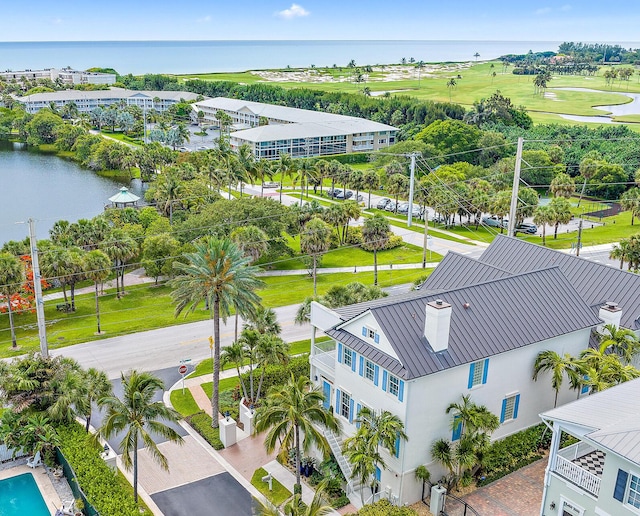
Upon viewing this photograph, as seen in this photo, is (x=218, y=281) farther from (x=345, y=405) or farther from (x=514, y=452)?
(x=514, y=452)

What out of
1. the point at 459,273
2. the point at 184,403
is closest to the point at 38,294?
the point at 184,403

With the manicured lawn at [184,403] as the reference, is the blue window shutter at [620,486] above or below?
above

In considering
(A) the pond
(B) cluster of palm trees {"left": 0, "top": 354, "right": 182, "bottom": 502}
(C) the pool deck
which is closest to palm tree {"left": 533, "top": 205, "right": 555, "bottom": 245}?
(B) cluster of palm trees {"left": 0, "top": 354, "right": 182, "bottom": 502}

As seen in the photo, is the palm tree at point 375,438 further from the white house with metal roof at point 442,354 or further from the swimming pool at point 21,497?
the swimming pool at point 21,497

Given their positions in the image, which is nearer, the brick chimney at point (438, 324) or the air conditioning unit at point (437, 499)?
the air conditioning unit at point (437, 499)

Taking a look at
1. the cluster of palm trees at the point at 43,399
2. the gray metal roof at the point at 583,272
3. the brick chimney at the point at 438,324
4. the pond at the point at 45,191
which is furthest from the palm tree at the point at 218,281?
the pond at the point at 45,191

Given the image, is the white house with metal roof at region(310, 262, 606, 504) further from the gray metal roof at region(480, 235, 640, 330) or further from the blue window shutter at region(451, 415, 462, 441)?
the gray metal roof at region(480, 235, 640, 330)
